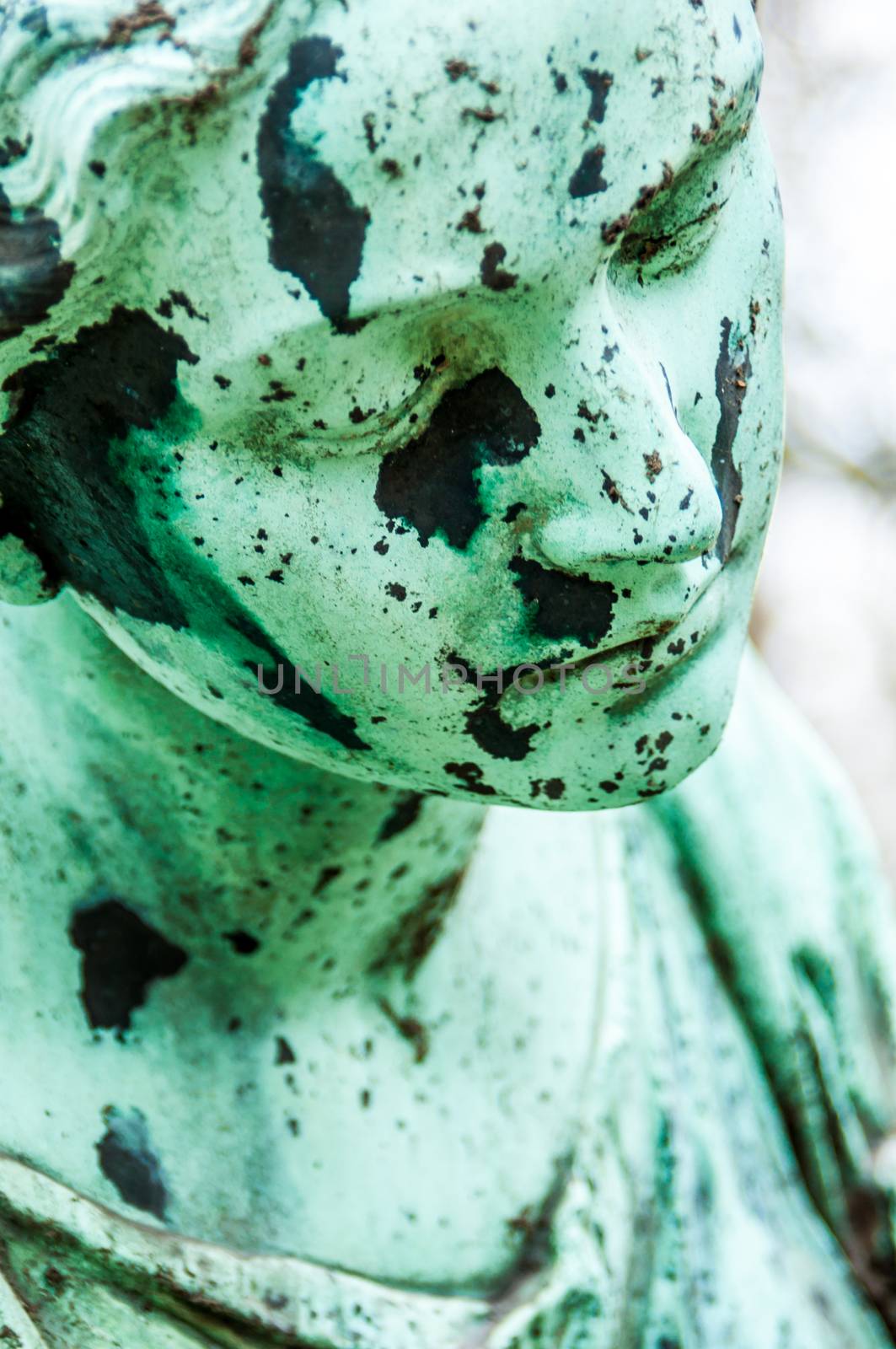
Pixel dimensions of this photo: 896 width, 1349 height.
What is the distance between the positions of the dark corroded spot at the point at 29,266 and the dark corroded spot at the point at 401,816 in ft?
1.14

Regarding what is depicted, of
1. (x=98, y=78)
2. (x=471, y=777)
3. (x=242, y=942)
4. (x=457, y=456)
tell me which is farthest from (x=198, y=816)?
(x=98, y=78)

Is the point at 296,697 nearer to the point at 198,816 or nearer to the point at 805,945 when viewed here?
the point at 198,816

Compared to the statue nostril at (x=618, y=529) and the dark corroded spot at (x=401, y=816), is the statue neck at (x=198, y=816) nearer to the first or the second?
the dark corroded spot at (x=401, y=816)

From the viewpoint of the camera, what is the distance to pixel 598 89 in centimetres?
58

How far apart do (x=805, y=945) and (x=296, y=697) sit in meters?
0.50

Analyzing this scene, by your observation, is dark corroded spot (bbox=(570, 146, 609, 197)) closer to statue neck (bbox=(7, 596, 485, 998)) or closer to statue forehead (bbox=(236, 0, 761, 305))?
statue forehead (bbox=(236, 0, 761, 305))

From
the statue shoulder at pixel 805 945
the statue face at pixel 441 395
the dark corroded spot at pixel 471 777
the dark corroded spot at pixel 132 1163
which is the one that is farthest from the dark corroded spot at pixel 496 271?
the statue shoulder at pixel 805 945

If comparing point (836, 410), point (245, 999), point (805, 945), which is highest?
point (836, 410)

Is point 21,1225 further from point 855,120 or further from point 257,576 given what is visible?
point 855,120

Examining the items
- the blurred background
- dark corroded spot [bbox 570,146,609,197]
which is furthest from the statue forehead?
the blurred background

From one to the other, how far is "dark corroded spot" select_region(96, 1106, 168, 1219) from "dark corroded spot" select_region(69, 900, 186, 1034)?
5cm

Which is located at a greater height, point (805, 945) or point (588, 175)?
point (805, 945)

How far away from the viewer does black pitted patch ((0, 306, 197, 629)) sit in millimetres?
625

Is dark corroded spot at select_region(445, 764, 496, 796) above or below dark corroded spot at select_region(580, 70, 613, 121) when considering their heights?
below
